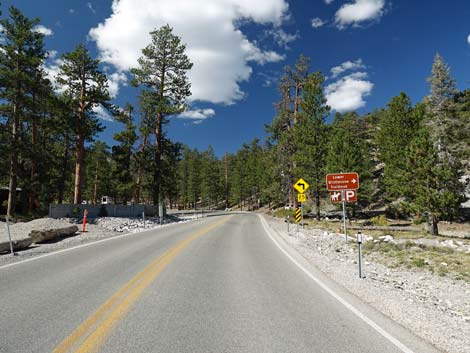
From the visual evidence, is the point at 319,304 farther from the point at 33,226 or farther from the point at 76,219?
the point at 76,219

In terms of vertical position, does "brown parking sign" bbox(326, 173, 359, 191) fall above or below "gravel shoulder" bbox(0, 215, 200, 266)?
above

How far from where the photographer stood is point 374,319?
461 centimetres

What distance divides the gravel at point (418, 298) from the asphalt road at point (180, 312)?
312mm

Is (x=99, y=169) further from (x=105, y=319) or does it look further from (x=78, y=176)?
(x=105, y=319)

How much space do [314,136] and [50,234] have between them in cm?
2471

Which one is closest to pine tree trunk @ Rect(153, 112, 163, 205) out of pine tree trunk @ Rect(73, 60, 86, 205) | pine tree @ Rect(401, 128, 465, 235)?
pine tree trunk @ Rect(73, 60, 86, 205)

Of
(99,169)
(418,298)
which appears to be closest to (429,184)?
(418,298)

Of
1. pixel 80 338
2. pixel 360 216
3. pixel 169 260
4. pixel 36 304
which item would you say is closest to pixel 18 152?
pixel 169 260

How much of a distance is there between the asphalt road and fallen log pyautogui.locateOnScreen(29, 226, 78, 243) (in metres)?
5.02

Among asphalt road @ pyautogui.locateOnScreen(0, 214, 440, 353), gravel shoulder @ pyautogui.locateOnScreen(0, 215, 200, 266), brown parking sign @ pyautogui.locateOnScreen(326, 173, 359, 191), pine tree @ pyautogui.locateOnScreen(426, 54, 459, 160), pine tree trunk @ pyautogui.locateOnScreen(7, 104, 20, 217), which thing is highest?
pine tree @ pyautogui.locateOnScreen(426, 54, 459, 160)

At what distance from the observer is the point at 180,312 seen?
466 cm

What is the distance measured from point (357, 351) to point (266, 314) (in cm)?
152

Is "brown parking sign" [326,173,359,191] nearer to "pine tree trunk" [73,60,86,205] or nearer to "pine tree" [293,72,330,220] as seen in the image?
"pine tree" [293,72,330,220]

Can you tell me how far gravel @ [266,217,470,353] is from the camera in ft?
13.5
